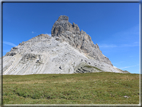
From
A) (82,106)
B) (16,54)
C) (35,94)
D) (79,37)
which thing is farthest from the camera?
(79,37)

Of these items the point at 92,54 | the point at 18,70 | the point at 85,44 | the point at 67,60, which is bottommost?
the point at 18,70

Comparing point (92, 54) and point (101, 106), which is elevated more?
point (92, 54)

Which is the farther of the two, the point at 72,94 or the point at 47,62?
the point at 47,62

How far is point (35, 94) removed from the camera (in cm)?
1889

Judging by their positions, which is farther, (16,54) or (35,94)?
(16,54)

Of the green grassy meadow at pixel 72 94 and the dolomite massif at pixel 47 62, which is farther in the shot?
the dolomite massif at pixel 47 62

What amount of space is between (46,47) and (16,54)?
37.1 m

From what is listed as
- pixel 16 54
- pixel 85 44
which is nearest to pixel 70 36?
pixel 85 44

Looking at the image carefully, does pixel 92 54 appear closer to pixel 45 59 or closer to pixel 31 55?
pixel 45 59

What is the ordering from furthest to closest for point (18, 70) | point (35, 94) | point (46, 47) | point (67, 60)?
point (46, 47) < point (67, 60) < point (18, 70) < point (35, 94)

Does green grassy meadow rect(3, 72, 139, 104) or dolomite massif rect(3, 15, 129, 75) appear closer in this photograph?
green grassy meadow rect(3, 72, 139, 104)

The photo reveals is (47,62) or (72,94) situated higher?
(47,62)

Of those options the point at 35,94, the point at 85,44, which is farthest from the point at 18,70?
the point at 85,44

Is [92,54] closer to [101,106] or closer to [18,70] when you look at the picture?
[18,70]
